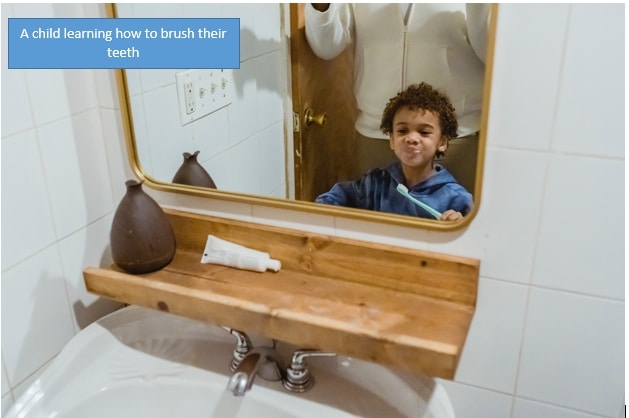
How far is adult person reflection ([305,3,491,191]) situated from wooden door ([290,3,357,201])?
12mm

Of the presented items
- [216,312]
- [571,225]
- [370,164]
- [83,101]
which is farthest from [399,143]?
[83,101]

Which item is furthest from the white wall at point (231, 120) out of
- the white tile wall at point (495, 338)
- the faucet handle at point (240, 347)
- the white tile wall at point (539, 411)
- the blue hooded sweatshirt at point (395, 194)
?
the white tile wall at point (539, 411)

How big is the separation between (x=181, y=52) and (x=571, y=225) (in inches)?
24.3

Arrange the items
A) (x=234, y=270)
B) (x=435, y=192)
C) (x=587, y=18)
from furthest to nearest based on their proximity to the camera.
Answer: (x=234, y=270)
(x=435, y=192)
(x=587, y=18)

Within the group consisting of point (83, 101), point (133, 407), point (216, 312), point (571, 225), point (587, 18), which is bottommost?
point (133, 407)

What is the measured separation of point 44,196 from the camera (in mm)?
882

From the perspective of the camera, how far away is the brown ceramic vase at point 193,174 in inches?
37.3

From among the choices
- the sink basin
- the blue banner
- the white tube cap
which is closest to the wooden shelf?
the white tube cap

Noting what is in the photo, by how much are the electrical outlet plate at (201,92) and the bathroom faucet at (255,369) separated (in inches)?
15.6

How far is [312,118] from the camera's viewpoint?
0.85m

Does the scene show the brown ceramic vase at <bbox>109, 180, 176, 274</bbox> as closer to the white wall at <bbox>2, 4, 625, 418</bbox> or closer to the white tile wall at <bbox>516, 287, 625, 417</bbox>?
the white wall at <bbox>2, 4, 625, 418</bbox>

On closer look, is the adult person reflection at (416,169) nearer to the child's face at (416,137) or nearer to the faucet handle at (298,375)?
the child's face at (416,137)

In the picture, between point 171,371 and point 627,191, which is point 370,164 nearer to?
point 627,191

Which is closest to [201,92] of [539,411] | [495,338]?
[495,338]
